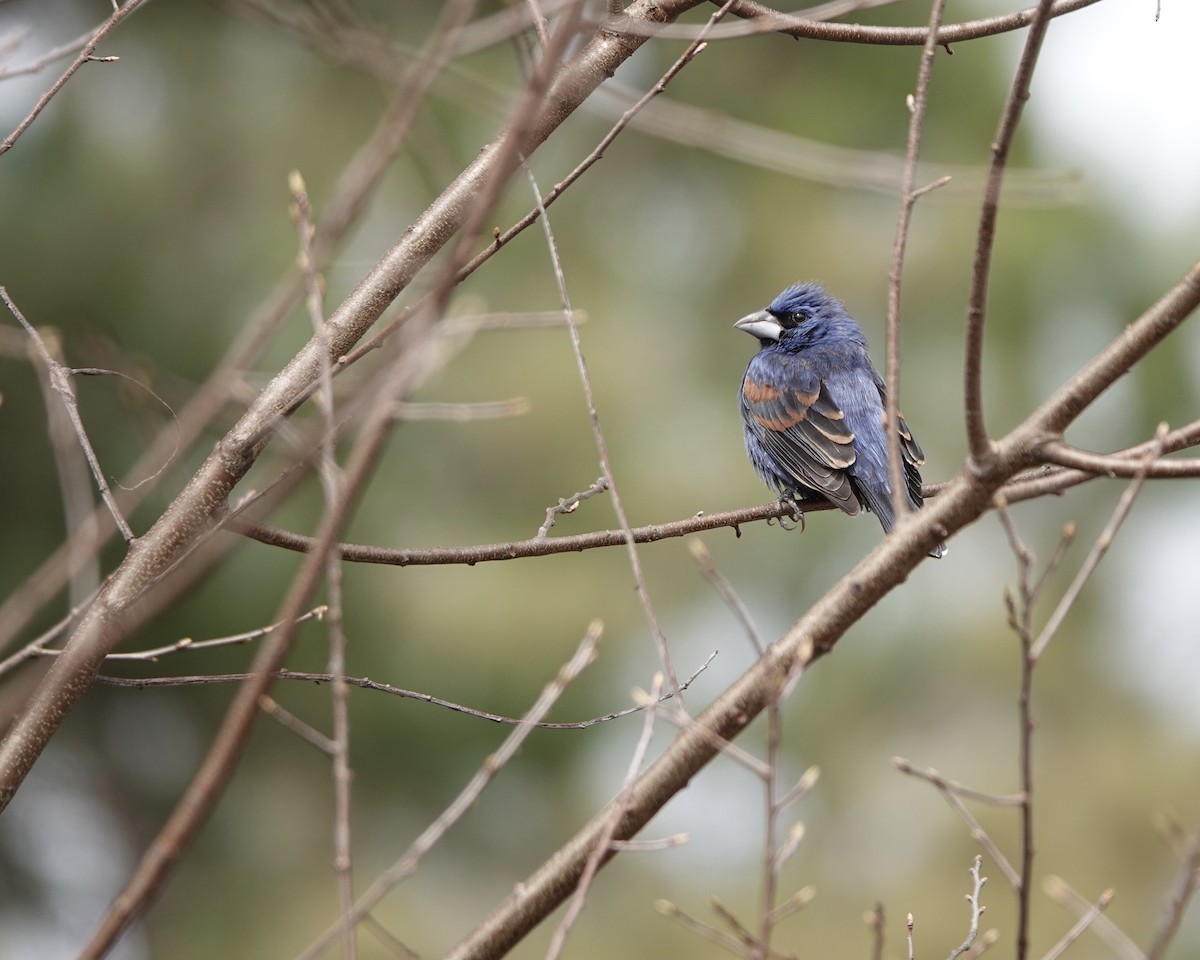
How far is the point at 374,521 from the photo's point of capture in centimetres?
1139

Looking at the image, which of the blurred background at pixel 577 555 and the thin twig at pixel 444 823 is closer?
the thin twig at pixel 444 823

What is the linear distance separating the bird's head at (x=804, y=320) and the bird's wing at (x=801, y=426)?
0.32 m

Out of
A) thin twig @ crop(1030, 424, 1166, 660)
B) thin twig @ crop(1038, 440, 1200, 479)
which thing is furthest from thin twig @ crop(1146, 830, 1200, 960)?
thin twig @ crop(1038, 440, 1200, 479)

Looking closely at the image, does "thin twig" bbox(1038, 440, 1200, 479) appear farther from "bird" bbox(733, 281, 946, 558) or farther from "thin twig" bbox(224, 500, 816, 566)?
"bird" bbox(733, 281, 946, 558)

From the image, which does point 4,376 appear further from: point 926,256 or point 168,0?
point 926,256

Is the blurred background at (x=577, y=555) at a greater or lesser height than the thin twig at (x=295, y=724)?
greater

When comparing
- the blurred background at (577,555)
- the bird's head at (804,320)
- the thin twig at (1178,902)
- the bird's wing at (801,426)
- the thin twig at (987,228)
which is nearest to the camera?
the thin twig at (1178,902)

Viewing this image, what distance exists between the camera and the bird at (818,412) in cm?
593

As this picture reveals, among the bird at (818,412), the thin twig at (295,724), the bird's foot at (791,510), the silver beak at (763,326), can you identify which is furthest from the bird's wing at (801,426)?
the thin twig at (295,724)

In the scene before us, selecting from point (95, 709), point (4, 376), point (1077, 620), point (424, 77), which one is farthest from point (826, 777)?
point (424, 77)

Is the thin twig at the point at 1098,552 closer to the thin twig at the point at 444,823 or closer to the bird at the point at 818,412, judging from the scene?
the thin twig at the point at 444,823

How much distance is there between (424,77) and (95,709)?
12.4 metres

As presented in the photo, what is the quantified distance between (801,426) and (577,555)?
559cm

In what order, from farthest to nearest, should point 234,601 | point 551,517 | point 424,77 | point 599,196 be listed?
point 599,196 < point 234,601 < point 551,517 < point 424,77
